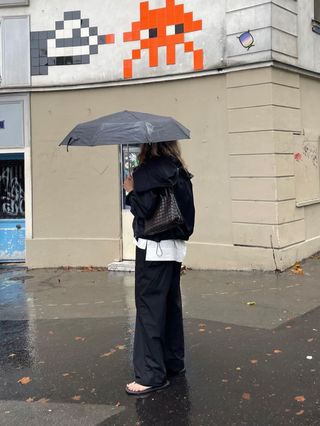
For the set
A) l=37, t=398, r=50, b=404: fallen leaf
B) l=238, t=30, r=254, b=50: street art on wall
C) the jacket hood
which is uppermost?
l=238, t=30, r=254, b=50: street art on wall

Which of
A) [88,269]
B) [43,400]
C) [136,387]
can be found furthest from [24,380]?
[88,269]

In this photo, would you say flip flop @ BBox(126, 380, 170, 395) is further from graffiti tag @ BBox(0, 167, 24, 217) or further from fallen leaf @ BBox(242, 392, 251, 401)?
graffiti tag @ BBox(0, 167, 24, 217)

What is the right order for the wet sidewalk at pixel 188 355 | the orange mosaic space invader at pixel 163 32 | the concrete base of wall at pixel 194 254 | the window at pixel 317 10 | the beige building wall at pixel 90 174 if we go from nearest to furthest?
the wet sidewalk at pixel 188 355, the concrete base of wall at pixel 194 254, the orange mosaic space invader at pixel 163 32, the beige building wall at pixel 90 174, the window at pixel 317 10

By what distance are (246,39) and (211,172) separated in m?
1.98

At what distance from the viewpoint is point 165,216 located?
143 inches

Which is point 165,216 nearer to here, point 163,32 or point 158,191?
point 158,191

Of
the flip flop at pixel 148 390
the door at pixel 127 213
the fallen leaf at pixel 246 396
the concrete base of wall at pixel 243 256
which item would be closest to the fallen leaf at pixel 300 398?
the fallen leaf at pixel 246 396

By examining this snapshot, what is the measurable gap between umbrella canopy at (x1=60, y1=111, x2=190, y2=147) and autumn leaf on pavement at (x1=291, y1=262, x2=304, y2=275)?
4.29 m

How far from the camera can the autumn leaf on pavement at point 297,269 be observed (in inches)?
294

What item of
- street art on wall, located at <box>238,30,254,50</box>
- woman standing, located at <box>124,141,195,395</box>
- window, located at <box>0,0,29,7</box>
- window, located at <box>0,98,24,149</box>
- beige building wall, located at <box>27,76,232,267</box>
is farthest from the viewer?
window, located at <box>0,98,24,149</box>

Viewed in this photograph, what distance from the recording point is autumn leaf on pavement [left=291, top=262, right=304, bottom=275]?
7.46 metres

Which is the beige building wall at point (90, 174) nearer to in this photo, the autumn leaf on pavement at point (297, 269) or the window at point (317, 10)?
the autumn leaf on pavement at point (297, 269)

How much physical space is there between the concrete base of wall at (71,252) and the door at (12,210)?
0.44 meters

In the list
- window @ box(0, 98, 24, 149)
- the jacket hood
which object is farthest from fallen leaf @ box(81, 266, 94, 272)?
the jacket hood
